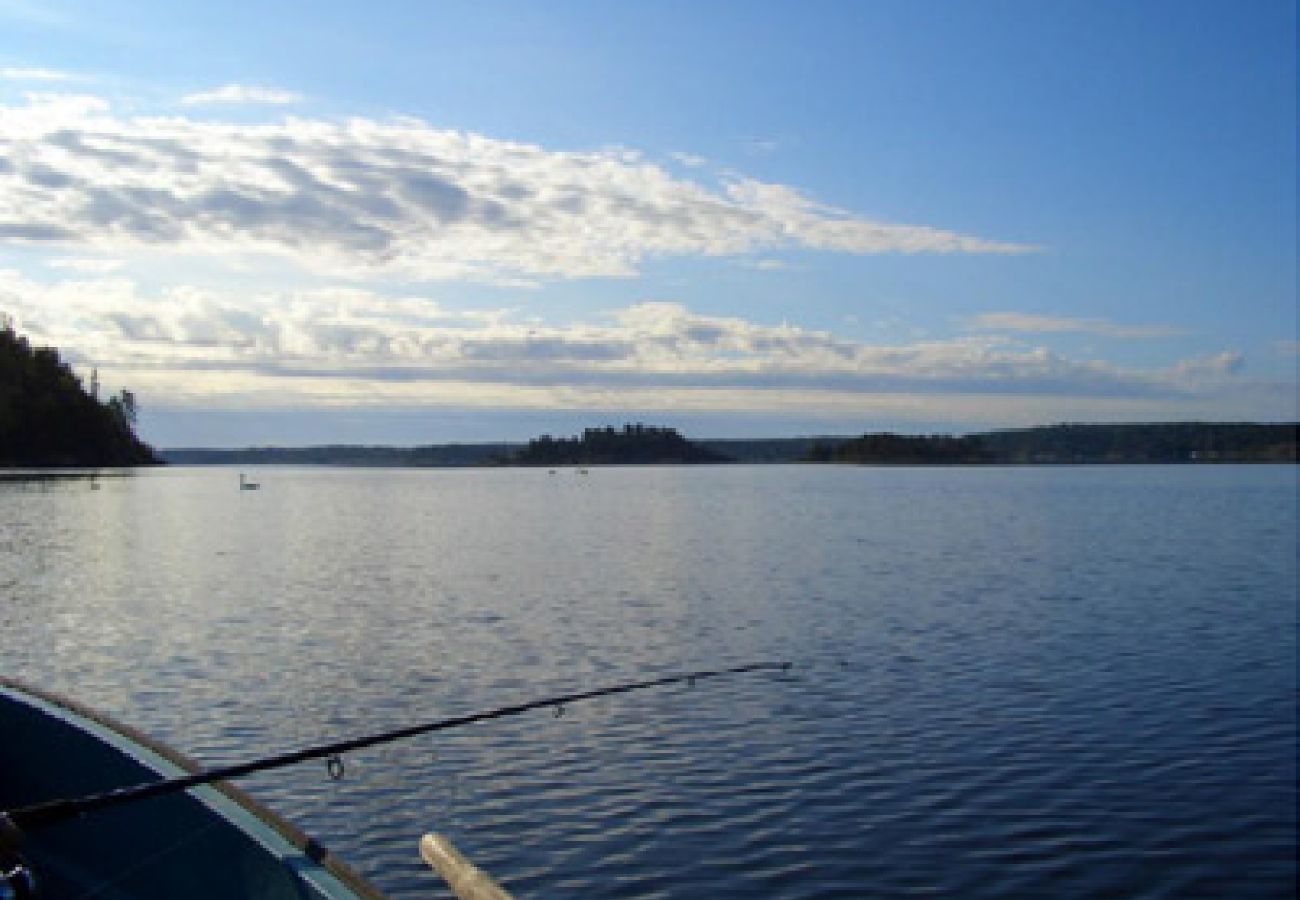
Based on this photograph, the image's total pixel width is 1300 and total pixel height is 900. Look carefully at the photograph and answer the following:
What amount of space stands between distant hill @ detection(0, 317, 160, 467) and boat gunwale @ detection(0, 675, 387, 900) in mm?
165941

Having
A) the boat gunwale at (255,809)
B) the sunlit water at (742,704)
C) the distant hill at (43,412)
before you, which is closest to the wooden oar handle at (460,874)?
the boat gunwale at (255,809)

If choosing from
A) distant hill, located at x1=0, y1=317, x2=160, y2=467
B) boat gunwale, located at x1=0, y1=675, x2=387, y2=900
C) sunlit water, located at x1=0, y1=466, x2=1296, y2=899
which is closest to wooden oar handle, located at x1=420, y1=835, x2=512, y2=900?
boat gunwale, located at x1=0, y1=675, x2=387, y2=900

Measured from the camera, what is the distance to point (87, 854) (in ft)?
25.2

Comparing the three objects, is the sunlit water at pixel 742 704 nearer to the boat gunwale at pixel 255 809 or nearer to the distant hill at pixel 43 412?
the boat gunwale at pixel 255 809

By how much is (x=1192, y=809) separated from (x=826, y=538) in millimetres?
43526

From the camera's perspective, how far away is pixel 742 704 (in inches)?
736

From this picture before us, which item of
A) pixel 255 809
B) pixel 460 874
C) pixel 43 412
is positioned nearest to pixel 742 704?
pixel 255 809

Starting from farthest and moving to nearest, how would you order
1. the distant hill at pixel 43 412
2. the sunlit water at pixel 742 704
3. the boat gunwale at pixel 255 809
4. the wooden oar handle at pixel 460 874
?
the distant hill at pixel 43 412
the sunlit water at pixel 742 704
the boat gunwale at pixel 255 809
the wooden oar handle at pixel 460 874

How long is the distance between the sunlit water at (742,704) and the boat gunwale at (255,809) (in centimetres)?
359

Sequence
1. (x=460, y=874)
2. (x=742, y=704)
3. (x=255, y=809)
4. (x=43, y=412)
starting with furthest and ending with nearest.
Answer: (x=43, y=412) → (x=742, y=704) → (x=255, y=809) → (x=460, y=874)

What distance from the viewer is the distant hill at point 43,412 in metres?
160

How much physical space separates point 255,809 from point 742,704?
40.4 feet

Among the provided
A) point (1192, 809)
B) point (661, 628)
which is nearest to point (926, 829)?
point (1192, 809)

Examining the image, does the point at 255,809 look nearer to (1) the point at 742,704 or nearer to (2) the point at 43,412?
(1) the point at 742,704
